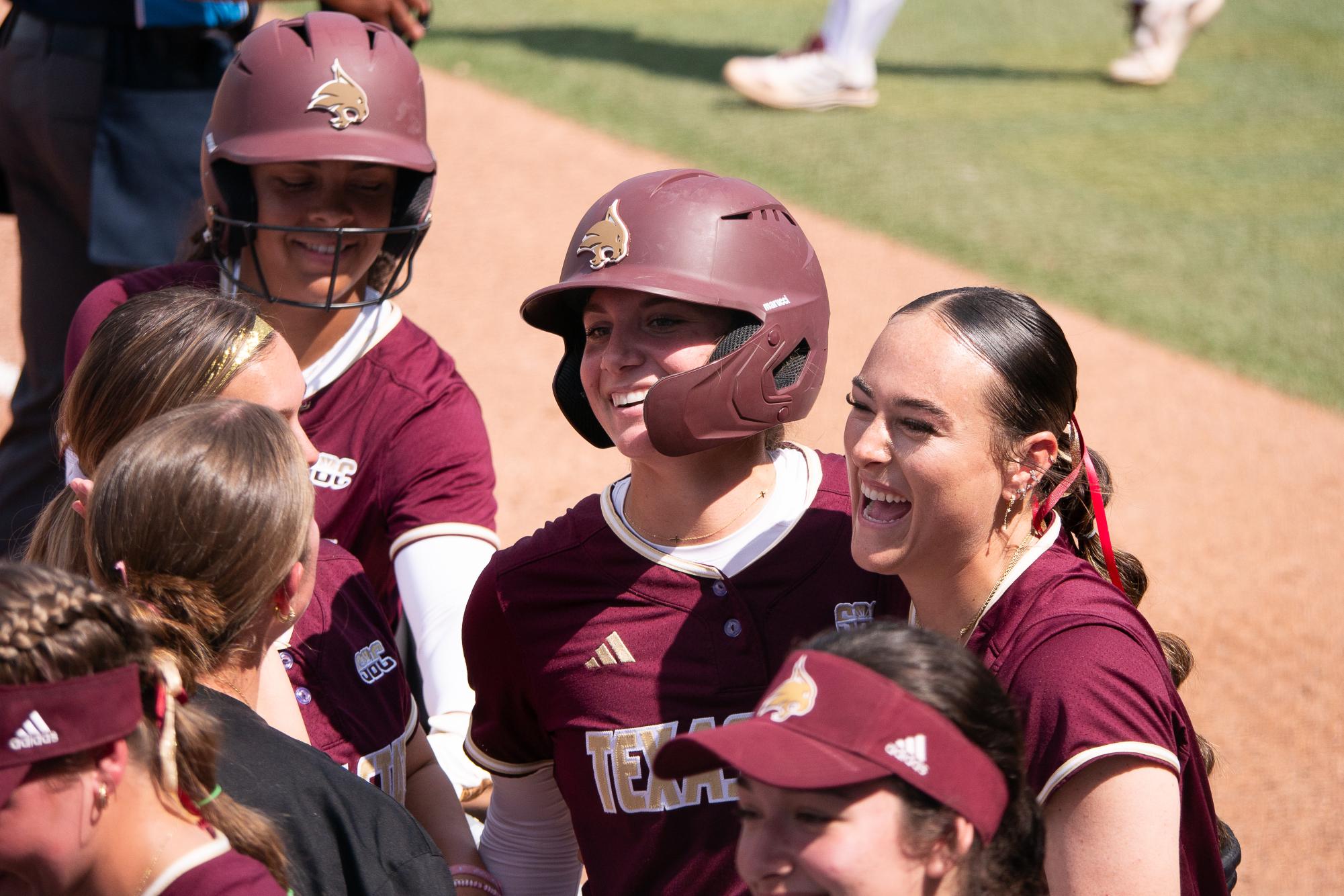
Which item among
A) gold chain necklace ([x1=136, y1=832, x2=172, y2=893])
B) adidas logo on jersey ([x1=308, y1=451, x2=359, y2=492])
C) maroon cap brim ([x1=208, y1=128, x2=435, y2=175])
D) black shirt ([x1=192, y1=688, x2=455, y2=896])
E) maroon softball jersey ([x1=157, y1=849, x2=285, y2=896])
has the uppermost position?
maroon cap brim ([x1=208, y1=128, x2=435, y2=175])

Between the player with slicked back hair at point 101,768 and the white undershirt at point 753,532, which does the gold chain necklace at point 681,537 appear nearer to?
the white undershirt at point 753,532

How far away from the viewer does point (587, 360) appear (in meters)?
2.59

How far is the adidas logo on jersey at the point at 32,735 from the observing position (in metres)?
1.54

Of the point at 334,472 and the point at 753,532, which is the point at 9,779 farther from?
the point at 334,472

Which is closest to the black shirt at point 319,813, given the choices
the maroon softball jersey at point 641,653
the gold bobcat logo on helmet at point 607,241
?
the maroon softball jersey at point 641,653

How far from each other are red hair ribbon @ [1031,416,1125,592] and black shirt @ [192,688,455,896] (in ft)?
3.66

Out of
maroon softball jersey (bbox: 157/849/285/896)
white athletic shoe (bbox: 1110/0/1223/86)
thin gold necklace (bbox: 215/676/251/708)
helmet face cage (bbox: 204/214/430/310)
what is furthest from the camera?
white athletic shoe (bbox: 1110/0/1223/86)

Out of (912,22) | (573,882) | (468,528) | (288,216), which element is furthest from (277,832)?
(912,22)

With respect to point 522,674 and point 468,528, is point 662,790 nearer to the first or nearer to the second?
point 522,674

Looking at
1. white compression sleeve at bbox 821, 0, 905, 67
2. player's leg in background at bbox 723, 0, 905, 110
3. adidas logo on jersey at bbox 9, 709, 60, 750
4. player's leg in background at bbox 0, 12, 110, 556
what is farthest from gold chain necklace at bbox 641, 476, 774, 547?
player's leg in background at bbox 723, 0, 905, 110

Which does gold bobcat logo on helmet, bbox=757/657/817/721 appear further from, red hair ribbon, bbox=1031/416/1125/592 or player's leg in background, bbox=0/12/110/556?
player's leg in background, bbox=0/12/110/556

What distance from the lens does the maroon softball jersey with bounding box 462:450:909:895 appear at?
7.70 ft

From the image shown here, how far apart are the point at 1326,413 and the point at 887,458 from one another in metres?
5.61

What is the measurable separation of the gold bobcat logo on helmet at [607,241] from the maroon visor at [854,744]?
3.37 ft
